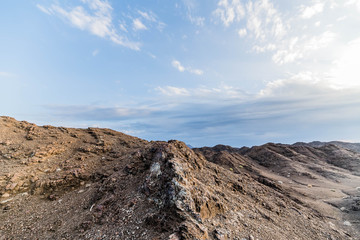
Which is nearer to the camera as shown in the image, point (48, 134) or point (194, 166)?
point (194, 166)

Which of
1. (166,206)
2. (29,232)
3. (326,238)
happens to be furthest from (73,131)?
(326,238)

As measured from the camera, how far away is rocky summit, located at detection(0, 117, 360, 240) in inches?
271

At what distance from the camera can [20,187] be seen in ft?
34.9

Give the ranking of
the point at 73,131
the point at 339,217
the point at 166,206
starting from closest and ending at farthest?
the point at 166,206, the point at 339,217, the point at 73,131

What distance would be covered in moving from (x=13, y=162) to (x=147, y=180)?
11.1m

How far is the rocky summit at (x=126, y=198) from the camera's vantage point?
688 cm

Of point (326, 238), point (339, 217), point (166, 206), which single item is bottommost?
point (339, 217)

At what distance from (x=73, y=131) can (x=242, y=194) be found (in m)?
18.1

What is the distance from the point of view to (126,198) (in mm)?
8109

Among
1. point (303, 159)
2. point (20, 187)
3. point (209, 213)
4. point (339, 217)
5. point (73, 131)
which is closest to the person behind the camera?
point (209, 213)

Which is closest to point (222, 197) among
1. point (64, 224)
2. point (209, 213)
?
point (209, 213)

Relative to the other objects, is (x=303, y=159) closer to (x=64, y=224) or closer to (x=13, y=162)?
(x=64, y=224)

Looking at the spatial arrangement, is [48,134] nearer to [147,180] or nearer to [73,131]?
[73,131]

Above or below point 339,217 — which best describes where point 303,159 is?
above
